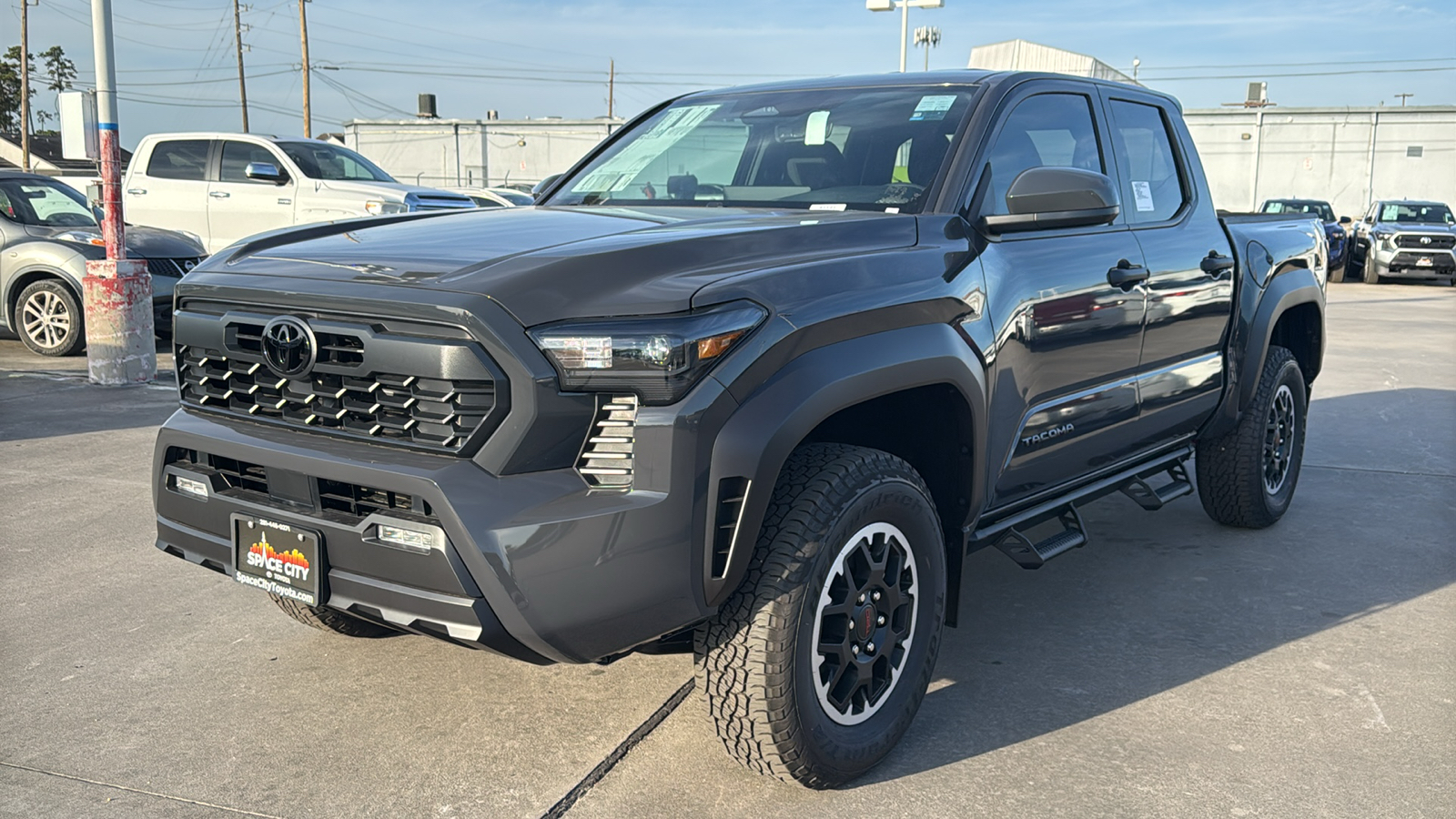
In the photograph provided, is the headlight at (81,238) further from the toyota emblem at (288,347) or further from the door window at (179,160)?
the toyota emblem at (288,347)

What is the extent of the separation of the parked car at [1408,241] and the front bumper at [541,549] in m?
23.9

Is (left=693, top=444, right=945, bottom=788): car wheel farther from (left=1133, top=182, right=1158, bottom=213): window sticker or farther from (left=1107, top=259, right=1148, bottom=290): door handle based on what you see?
(left=1133, top=182, right=1158, bottom=213): window sticker

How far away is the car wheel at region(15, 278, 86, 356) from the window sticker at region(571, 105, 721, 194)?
7513 mm

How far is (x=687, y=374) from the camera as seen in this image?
8.54 feet

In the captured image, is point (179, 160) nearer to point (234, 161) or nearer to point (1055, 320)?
point (234, 161)

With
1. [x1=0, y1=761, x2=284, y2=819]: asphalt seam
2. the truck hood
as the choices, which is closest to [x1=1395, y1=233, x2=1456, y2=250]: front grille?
the truck hood

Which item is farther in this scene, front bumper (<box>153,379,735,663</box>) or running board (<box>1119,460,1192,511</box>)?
running board (<box>1119,460,1192,511</box>)

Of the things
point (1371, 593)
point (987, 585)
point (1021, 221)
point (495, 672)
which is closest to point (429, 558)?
point (495, 672)

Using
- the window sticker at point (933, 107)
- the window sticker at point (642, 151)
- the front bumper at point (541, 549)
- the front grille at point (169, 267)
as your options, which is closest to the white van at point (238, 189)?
the front grille at point (169, 267)

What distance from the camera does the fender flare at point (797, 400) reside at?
264cm

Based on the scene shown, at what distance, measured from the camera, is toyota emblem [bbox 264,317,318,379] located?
2.83 m

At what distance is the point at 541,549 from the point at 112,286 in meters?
7.35

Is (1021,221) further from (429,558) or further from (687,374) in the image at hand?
(429,558)

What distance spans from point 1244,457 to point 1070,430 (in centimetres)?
180
